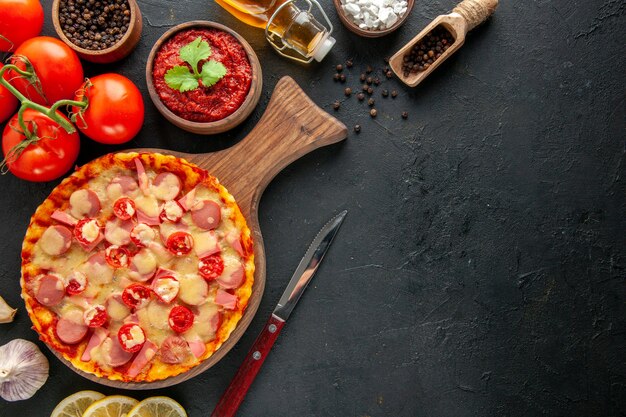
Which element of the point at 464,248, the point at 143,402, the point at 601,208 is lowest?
the point at 601,208

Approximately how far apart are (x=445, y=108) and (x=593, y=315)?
1.53 metres

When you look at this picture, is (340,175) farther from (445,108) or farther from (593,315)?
(593,315)

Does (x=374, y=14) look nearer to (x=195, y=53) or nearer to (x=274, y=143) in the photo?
(x=274, y=143)

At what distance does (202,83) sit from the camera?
330 centimetres

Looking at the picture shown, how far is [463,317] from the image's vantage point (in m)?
3.71

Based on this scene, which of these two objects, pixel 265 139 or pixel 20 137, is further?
pixel 265 139

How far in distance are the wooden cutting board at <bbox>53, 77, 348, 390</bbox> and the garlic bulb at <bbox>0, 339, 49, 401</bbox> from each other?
142 cm

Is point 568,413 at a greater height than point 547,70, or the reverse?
point 547,70

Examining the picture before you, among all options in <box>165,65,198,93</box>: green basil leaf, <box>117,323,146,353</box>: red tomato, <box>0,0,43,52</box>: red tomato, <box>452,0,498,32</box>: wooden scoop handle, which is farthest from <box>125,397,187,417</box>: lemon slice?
<box>452,0,498,32</box>: wooden scoop handle

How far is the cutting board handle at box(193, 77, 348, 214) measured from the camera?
11.5 ft

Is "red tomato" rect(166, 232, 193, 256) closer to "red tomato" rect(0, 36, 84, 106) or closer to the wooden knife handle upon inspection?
the wooden knife handle

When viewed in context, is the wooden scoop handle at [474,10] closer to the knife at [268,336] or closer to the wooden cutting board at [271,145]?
the wooden cutting board at [271,145]

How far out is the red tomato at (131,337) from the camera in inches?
127

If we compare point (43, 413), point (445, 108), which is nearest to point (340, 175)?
point (445, 108)
